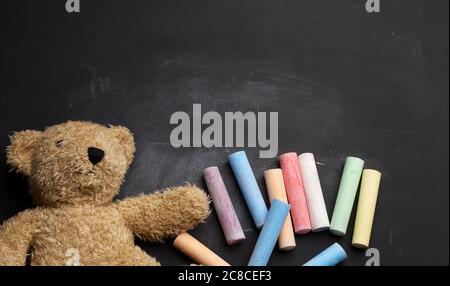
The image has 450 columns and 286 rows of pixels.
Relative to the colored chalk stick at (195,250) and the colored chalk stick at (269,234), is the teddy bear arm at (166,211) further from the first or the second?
the colored chalk stick at (269,234)

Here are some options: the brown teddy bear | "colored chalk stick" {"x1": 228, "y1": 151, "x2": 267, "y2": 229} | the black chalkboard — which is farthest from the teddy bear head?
"colored chalk stick" {"x1": 228, "y1": 151, "x2": 267, "y2": 229}

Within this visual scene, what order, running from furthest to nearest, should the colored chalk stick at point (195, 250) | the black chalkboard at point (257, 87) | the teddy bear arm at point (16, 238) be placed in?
the black chalkboard at point (257, 87) → the colored chalk stick at point (195, 250) → the teddy bear arm at point (16, 238)

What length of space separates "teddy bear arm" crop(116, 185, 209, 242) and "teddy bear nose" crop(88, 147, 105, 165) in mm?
121

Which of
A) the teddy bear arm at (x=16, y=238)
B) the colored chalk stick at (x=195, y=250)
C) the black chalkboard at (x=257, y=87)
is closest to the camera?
the teddy bear arm at (x=16, y=238)

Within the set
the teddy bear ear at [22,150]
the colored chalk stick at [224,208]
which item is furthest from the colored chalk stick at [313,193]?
the teddy bear ear at [22,150]

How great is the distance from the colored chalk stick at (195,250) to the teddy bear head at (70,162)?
170 mm

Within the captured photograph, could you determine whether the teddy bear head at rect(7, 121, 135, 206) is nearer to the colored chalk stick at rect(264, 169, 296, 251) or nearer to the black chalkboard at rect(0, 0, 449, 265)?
the black chalkboard at rect(0, 0, 449, 265)

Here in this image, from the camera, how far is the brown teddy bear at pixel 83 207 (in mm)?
1564

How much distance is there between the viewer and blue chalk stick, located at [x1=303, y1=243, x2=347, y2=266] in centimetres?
168

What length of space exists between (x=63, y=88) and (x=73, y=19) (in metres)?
0.17

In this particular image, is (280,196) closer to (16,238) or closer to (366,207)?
(366,207)

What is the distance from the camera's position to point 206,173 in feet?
5.69

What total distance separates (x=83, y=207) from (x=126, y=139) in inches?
7.6
